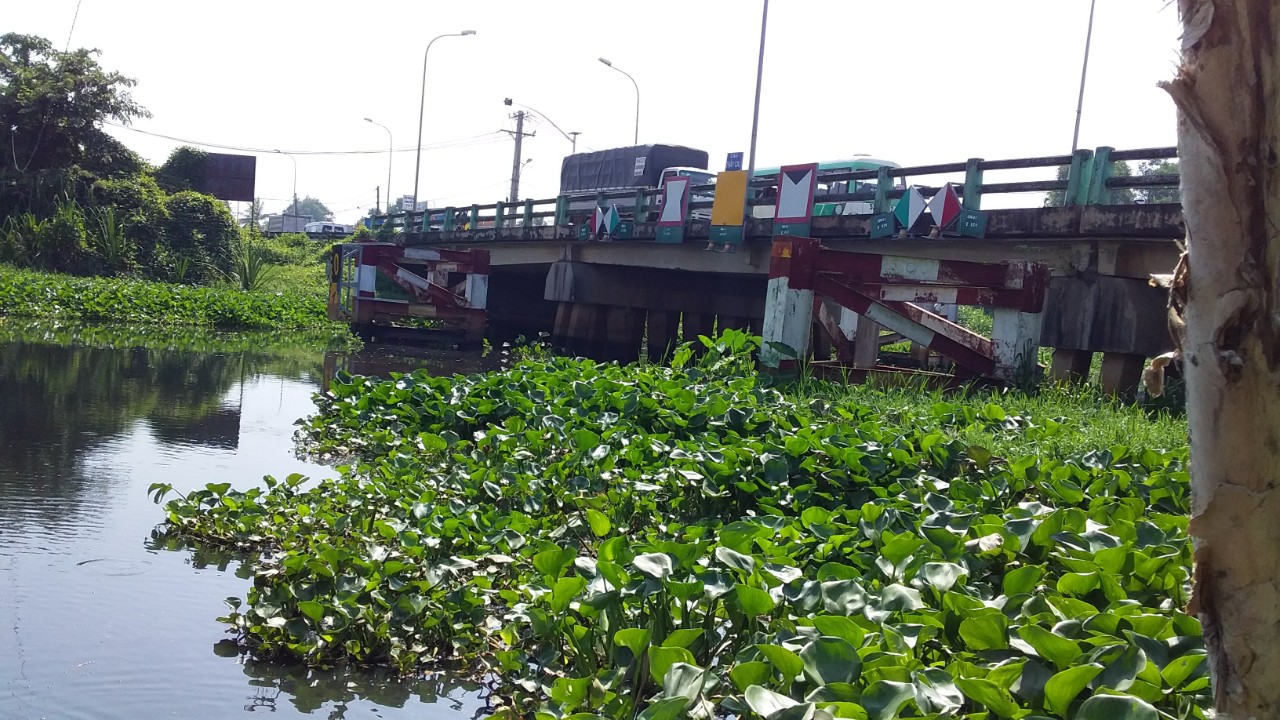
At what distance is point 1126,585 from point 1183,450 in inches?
92.7

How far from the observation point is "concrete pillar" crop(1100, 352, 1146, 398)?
898 cm

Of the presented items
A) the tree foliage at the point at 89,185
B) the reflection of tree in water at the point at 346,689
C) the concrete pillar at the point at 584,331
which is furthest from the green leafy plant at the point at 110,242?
the reflection of tree in water at the point at 346,689

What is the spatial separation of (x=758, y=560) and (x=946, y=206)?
829cm

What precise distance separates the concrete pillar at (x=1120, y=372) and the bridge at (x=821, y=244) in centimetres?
1

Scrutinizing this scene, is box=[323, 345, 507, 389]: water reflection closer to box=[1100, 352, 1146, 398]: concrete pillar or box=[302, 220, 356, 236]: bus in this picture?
box=[1100, 352, 1146, 398]: concrete pillar

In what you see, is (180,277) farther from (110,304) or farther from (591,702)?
(591,702)

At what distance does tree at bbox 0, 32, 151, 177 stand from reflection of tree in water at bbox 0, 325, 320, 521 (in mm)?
20934

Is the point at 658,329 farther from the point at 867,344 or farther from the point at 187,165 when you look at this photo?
the point at 187,165

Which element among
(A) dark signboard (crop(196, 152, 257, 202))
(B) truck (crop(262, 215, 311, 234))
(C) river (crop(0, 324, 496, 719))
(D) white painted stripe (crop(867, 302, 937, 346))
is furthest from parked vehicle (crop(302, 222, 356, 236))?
(D) white painted stripe (crop(867, 302, 937, 346))

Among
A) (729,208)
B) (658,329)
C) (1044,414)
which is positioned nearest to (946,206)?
(729,208)

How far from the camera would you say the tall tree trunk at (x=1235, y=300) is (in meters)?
1.62

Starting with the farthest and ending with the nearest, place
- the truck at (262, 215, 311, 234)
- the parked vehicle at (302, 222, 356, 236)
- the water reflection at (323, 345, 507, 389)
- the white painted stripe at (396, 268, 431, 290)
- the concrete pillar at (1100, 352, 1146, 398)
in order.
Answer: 1. the truck at (262, 215, 311, 234)
2. the parked vehicle at (302, 222, 356, 236)
3. the white painted stripe at (396, 268, 431, 290)
4. the water reflection at (323, 345, 507, 389)
5. the concrete pillar at (1100, 352, 1146, 398)


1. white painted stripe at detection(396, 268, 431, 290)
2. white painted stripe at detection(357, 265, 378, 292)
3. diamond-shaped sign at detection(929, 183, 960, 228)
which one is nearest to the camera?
diamond-shaped sign at detection(929, 183, 960, 228)

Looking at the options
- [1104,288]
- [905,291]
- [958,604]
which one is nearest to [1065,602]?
[958,604]
